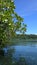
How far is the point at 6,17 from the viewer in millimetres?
19109

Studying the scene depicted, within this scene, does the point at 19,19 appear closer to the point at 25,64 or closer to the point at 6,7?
the point at 6,7

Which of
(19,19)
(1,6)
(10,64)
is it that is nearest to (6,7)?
(1,6)

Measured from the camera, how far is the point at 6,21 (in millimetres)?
19594

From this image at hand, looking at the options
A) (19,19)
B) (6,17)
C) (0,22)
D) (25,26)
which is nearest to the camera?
(6,17)

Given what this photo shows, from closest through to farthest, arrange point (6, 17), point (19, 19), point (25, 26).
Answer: point (6, 17) < point (19, 19) < point (25, 26)

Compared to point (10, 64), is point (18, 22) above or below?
above

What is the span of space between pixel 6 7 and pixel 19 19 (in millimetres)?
3250

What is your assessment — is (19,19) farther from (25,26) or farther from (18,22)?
(25,26)

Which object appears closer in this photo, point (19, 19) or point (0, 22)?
point (0, 22)

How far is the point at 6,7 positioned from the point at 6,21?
256cm

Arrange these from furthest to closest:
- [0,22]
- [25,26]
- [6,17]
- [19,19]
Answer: [25,26]
[19,19]
[0,22]
[6,17]

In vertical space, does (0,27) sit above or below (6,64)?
above

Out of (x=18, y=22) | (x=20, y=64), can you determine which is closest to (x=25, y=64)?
(x=20, y=64)

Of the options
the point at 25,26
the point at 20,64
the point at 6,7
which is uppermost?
the point at 6,7
